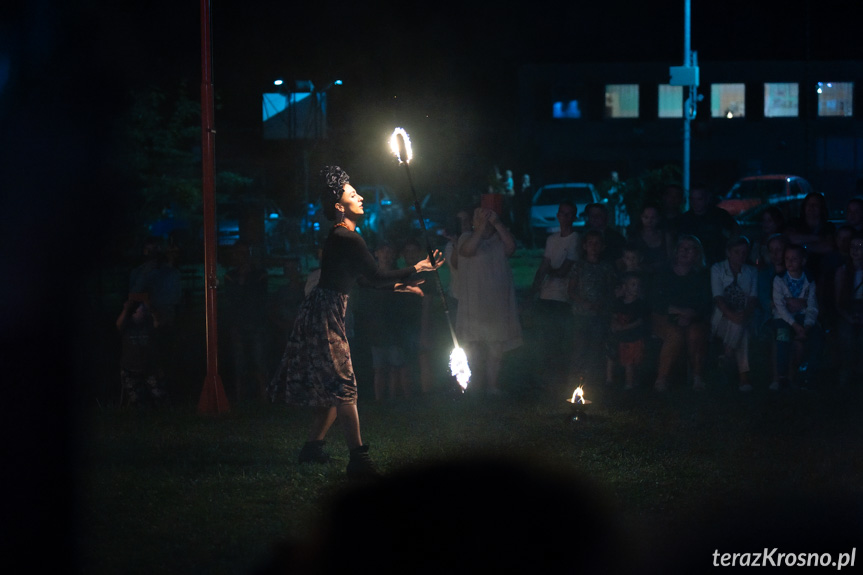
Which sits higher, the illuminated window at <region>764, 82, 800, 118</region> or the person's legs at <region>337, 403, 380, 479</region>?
the illuminated window at <region>764, 82, 800, 118</region>

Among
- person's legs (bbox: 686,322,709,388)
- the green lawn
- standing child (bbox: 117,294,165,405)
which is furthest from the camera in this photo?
person's legs (bbox: 686,322,709,388)

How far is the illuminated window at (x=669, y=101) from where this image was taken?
43594 millimetres

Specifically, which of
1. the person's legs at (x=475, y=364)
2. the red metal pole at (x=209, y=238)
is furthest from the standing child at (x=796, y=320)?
the red metal pole at (x=209, y=238)

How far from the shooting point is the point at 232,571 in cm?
503

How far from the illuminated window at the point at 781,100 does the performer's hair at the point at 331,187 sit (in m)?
40.4

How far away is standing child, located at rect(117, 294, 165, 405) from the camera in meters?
9.19

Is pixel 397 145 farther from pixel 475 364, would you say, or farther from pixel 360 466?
pixel 475 364

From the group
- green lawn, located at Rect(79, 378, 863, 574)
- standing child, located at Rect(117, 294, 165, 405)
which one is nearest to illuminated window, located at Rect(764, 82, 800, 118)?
green lawn, located at Rect(79, 378, 863, 574)

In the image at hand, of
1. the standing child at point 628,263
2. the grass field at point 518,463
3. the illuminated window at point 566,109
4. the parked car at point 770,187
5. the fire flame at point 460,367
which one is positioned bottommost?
the grass field at point 518,463

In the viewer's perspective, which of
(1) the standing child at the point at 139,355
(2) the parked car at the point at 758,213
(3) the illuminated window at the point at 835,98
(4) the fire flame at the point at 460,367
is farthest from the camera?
(3) the illuminated window at the point at 835,98

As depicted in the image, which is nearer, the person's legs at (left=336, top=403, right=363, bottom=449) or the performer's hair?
the person's legs at (left=336, top=403, right=363, bottom=449)

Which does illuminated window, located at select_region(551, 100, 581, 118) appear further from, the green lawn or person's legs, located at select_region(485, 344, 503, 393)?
person's legs, located at select_region(485, 344, 503, 393)

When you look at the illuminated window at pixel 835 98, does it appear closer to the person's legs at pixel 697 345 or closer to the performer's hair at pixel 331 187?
the person's legs at pixel 697 345

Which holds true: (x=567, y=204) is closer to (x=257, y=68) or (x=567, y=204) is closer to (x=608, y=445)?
(x=608, y=445)
